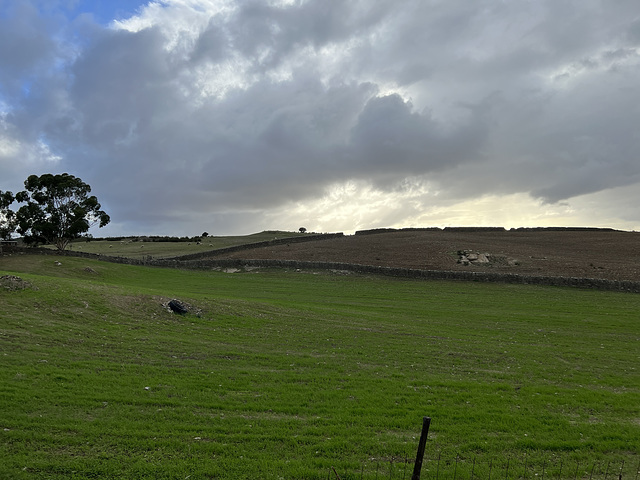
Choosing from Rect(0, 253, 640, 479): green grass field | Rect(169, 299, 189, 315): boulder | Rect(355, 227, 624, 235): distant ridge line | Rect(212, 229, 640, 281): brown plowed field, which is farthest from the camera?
Rect(355, 227, 624, 235): distant ridge line

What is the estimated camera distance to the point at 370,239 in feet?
286

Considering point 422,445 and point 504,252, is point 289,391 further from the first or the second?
point 504,252

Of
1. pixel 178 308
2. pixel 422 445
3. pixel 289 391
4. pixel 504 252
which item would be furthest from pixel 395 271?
pixel 422 445

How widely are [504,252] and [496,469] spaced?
60.9 meters

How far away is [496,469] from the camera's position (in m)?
8.84

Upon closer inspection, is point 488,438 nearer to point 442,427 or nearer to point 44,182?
point 442,427

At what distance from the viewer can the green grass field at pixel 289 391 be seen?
9.07m

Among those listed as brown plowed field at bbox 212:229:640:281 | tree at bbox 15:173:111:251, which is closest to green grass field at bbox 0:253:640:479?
brown plowed field at bbox 212:229:640:281

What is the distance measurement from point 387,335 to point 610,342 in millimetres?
12052

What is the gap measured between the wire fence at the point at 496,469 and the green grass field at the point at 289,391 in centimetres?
6

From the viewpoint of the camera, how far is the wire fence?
849 centimetres

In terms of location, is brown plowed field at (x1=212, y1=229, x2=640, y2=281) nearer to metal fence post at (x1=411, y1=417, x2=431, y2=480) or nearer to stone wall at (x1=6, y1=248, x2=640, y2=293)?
stone wall at (x1=6, y1=248, x2=640, y2=293)

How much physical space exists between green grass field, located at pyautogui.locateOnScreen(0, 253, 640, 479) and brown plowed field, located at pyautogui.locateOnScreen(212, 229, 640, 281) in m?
25.9

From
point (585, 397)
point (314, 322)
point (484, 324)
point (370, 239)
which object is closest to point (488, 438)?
point (585, 397)
